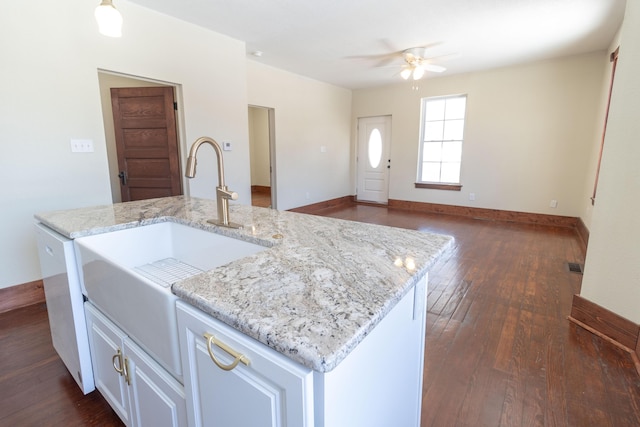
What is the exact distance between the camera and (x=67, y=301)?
1.43 meters

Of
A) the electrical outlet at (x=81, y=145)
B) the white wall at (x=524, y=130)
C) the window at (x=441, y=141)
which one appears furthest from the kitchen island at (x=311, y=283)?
the window at (x=441, y=141)

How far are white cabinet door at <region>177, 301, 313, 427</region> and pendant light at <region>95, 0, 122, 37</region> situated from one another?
1713 mm

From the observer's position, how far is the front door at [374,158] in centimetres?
680

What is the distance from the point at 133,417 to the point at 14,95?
2.58m

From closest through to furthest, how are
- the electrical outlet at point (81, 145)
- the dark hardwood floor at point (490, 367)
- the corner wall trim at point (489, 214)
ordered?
1. the dark hardwood floor at point (490, 367)
2. the electrical outlet at point (81, 145)
3. the corner wall trim at point (489, 214)

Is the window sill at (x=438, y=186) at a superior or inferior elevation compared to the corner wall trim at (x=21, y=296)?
superior

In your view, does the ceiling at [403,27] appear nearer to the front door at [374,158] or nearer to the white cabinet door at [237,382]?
the front door at [374,158]

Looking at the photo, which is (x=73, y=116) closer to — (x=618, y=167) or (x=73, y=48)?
(x=73, y=48)

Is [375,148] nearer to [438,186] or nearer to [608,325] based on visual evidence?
[438,186]

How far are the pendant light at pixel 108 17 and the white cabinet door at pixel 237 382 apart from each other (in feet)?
5.62

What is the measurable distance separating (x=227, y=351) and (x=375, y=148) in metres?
6.71

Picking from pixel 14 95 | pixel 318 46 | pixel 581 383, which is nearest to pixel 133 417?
pixel 581 383

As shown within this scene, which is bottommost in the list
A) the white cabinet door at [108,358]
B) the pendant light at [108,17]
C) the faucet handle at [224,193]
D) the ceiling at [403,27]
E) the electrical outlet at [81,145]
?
the white cabinet door at [108,358]

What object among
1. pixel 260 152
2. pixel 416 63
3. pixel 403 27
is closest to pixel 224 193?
pixel 403 27
